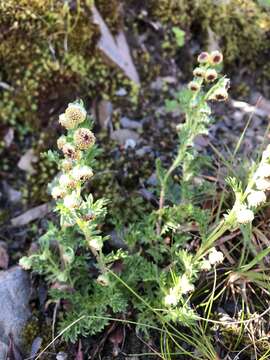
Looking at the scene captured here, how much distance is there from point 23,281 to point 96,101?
1.24 m

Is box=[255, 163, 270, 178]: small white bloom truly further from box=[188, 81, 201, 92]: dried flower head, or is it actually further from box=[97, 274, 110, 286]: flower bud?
box=[97, 274, 110, 286]: flower bud

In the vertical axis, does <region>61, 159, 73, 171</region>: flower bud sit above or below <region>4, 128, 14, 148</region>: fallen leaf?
above

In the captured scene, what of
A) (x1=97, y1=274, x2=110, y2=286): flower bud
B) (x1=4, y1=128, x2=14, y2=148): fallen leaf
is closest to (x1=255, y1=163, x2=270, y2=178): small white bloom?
(x1=97, y1=274, x2=110, y2=286): flower bud

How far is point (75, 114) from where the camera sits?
6.11 ft

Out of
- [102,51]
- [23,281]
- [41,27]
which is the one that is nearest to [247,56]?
[102,51]

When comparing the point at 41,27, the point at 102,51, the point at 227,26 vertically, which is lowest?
the point at 227,26

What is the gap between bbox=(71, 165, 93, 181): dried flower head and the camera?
1909mm

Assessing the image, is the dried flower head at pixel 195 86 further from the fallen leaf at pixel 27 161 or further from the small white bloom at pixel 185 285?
the fallen leaf at pixel 27 161

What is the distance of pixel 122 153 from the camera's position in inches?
123

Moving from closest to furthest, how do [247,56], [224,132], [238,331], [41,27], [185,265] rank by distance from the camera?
[185,265]
[238,331]
[41,27]
[224,132]
[247,56]

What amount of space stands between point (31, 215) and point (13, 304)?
0.58 meters

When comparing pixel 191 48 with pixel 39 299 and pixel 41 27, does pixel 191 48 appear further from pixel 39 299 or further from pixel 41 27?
pixel 39 299

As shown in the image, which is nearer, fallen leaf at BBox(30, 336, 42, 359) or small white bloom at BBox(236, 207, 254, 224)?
small white bloom at BBox(236, 207, 254, 224)

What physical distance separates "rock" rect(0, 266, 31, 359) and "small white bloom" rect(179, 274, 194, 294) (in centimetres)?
83
